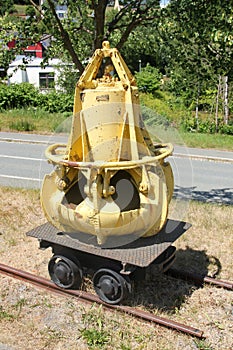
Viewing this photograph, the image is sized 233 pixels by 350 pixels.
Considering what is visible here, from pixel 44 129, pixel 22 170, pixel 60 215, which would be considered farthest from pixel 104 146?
pixel 44 129

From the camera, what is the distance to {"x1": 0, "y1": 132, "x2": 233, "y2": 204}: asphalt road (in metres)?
11.1

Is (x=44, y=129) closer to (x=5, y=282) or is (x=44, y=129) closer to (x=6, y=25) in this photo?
(x=6, y=25)

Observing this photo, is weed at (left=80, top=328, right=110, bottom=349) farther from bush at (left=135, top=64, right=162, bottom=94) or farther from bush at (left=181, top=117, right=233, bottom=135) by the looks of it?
bush at (left=135, top=64, right=162, bottom=94)

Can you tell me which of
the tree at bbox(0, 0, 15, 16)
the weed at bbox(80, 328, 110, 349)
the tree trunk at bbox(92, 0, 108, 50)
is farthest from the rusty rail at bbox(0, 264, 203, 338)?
the tree at bbox(0, 0, 15, 16)

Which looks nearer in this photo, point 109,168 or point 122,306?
point 109,168

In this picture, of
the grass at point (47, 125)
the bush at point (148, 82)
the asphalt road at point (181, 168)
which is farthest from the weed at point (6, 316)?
the bush at point (148, 82)

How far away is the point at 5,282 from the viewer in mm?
6348

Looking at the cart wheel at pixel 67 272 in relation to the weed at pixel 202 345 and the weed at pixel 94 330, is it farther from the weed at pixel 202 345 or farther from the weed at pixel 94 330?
the weed at pixel 202 345

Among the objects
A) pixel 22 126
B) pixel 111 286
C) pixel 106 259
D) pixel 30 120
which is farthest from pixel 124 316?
pixel 30 120

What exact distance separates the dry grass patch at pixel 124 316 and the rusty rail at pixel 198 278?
9 centimetres

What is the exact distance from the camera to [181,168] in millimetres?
10297

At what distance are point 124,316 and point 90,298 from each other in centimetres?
54

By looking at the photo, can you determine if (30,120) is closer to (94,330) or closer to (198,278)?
(198,278)

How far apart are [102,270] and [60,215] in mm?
885
